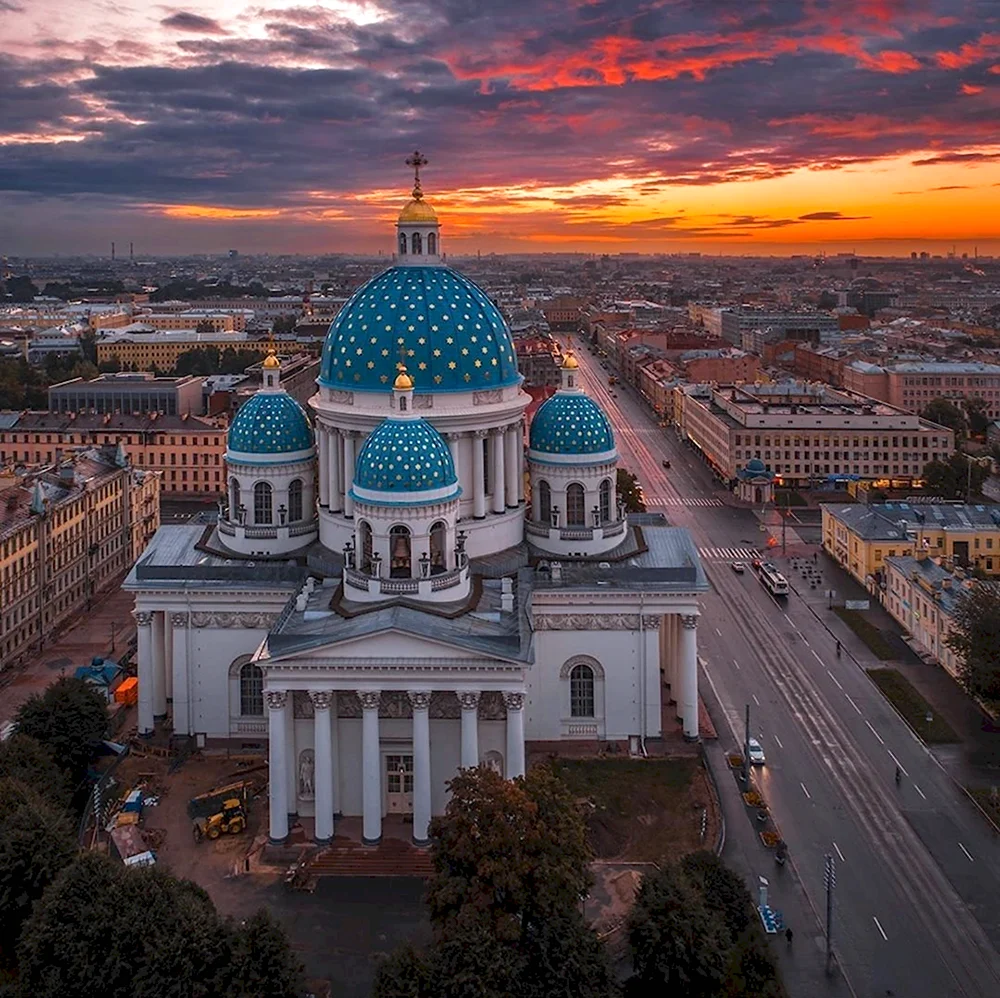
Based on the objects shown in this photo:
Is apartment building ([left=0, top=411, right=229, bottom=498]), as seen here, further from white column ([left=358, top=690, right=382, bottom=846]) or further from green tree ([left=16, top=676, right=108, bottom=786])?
white column ([left=358, top=690, right=382, bottom=846])

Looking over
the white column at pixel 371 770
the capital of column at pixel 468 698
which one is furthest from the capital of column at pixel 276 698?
the capital of column at pixel 468 698

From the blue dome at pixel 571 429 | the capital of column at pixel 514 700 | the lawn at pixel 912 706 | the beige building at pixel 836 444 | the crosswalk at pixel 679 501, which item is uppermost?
the blue dome at pixel 571 429

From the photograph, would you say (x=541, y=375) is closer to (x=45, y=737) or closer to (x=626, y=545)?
(x=626, y=545)

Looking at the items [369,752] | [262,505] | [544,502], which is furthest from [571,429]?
[369,752]

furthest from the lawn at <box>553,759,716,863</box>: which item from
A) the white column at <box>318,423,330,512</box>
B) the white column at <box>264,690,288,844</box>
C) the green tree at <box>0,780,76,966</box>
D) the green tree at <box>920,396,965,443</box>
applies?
the green tree at <box>920,396,965,443</box>

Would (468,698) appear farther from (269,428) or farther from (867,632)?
(867,632)

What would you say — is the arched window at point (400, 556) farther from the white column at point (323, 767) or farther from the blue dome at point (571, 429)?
the blue dome at point (571, 429)

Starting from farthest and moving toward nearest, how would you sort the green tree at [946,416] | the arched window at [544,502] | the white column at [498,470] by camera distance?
the green tree at [946,416] → the arched window at [544,502] → the white column at [498,470]
